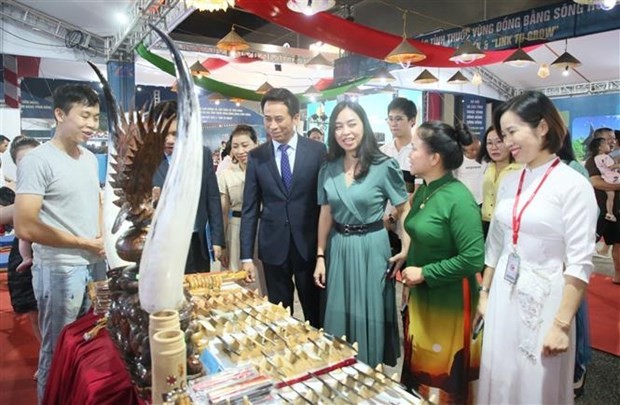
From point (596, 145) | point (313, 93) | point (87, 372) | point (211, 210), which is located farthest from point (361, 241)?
point (313, 93)

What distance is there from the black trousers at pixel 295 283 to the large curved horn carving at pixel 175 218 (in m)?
1.22

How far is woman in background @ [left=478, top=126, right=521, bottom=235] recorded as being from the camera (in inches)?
115

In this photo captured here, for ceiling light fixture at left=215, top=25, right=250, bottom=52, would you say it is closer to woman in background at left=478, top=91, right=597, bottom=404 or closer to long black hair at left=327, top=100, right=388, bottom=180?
long black hair at left=327, top=100, right=388, bottom=180

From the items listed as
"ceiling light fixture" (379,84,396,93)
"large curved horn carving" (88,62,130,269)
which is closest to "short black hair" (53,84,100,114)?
"large curved horn carving" (88,62,130,269)

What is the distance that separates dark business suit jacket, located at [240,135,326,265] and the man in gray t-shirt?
2.32 ft

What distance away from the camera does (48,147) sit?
1828 millimetres

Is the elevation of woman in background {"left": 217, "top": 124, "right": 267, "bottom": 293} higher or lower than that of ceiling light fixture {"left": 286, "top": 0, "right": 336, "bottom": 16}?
lower

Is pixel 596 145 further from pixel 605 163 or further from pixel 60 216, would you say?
pixel 60 216

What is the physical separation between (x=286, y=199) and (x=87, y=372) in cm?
114

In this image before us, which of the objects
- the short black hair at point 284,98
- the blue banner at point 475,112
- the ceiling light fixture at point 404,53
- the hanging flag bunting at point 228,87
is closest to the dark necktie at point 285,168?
the short black hair at point 284,98

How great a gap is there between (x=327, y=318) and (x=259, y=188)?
0.70 meters

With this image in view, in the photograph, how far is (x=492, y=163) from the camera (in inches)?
122

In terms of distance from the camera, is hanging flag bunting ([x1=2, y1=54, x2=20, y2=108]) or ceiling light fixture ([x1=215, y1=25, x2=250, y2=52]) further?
hanging flag bunting ([x1=2, y1=54, x2=20, y2=108])

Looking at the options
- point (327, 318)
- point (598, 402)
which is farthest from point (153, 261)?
point (598, 402)
